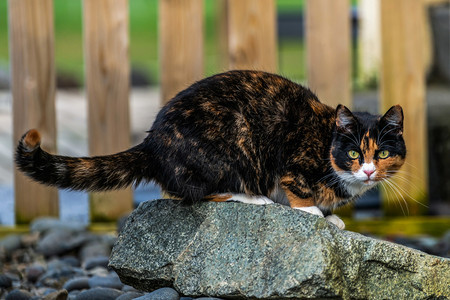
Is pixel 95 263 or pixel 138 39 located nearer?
pixel 95 263

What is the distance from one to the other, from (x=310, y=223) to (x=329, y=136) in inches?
24.2

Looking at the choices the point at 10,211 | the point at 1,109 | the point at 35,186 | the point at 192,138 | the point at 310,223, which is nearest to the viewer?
the point at 310,223

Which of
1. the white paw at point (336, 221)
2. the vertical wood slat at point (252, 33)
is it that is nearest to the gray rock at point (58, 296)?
the white paw at point (336, 221)

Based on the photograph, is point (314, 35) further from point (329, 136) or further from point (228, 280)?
point (228, 280)

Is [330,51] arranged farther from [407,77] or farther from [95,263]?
[95,263]

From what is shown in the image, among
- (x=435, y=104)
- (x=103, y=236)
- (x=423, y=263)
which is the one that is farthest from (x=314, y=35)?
(x=423, y=263)

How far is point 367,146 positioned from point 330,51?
2053 millimetres

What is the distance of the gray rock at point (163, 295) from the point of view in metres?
3.14

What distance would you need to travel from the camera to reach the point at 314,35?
5.20 metres

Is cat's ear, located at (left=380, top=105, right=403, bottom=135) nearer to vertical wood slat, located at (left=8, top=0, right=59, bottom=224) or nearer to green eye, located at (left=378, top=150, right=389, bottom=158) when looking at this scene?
green eye, located at (left=378, top=150, right=389, bottom=158)

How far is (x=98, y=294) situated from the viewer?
140 inches

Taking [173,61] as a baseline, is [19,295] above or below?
below

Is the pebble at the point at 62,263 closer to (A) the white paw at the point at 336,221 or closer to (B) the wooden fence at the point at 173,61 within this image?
(B) the wooden fence at the point at 173,61

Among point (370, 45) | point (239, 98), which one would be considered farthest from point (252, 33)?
point (370, 45)
